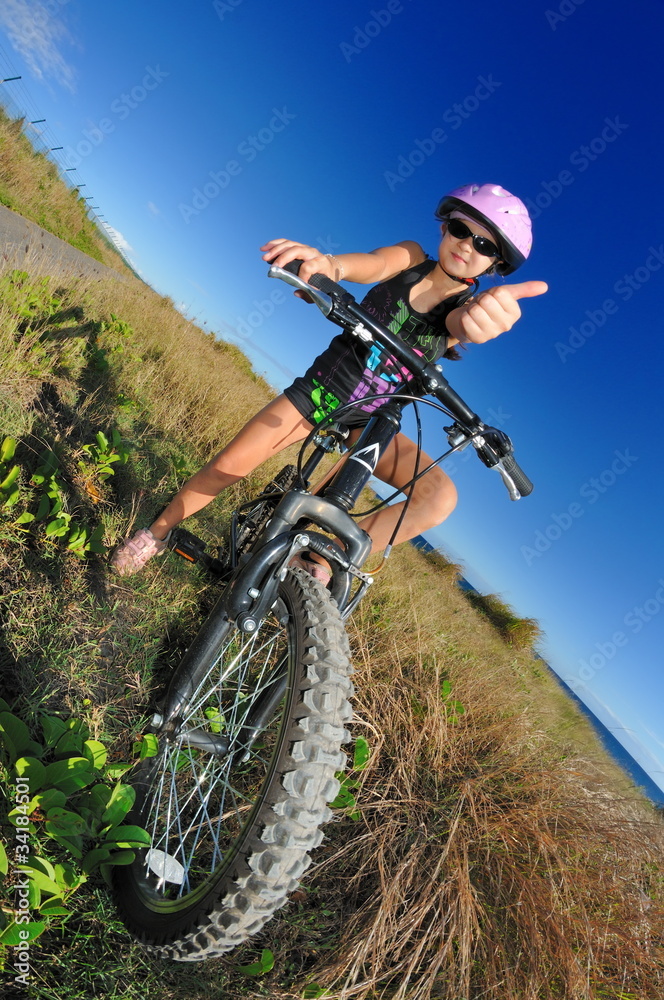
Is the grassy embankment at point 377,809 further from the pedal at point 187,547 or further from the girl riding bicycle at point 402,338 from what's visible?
the girl riding bicycle at point 402,338

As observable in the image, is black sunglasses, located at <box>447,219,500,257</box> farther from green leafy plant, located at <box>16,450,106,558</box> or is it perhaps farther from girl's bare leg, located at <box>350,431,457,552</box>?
green leafy plant, located at <box>16,450,106,558</box>

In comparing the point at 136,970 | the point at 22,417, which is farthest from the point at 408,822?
the point at 22,417

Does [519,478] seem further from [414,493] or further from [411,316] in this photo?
[411,316]

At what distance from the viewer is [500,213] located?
1.96 metres

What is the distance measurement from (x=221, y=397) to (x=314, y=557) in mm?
4505

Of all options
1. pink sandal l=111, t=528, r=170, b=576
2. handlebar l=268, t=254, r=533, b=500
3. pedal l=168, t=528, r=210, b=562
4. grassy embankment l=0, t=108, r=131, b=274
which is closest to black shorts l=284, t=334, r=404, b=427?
handlebar l=268, t=254, r=533, b=500

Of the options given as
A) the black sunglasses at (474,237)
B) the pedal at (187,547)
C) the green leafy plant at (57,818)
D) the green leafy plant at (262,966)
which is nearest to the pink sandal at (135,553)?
Answer: the pedal at (187,547)

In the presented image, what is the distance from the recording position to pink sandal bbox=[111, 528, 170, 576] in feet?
8.78

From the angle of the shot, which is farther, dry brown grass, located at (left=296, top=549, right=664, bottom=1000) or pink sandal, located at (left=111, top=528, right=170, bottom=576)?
pink sandal, located at (left=111, top=528, right=170, bottom=576)

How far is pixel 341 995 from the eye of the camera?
1.65 metres

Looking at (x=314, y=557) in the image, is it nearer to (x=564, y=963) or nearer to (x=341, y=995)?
(x=341, y=995)

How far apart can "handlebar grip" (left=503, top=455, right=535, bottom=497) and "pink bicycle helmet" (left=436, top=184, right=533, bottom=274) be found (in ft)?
2.74

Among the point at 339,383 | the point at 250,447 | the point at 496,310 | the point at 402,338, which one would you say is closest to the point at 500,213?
the point at 496,310

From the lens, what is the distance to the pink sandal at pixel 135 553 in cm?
268
